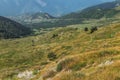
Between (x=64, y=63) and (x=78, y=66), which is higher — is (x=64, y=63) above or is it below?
above

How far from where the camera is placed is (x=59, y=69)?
108 feet

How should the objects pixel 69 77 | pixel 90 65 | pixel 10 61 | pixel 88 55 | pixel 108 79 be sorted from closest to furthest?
1. pixel 108 79
2. pixel 69 77
3. pixel 90 65
4. pixel 88 55
5. pixel 10 61

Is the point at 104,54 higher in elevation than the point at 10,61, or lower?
higher

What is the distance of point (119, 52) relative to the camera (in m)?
34.9

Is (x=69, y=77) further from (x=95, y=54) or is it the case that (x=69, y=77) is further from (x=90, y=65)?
(x=95, y=54)

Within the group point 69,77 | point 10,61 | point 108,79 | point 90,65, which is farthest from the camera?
point 10,61

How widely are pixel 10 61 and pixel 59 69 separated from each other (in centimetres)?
10761

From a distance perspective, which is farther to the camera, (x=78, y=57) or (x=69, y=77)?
(x=78, y=57)

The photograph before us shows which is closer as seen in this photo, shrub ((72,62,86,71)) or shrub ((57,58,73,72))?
shrub ((72,62,86,71))

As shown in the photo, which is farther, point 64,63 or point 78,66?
point 64,63

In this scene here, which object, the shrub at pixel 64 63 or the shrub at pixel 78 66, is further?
the shrub at pixel 64 63

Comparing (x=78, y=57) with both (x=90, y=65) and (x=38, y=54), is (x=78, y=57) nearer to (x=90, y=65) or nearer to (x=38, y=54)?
(x=90, y=65)

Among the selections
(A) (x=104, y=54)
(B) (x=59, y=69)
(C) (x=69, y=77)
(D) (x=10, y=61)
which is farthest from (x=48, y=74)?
(D) (x=10, y=61)

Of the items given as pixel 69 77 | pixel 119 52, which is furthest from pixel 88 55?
pixel 69 77
